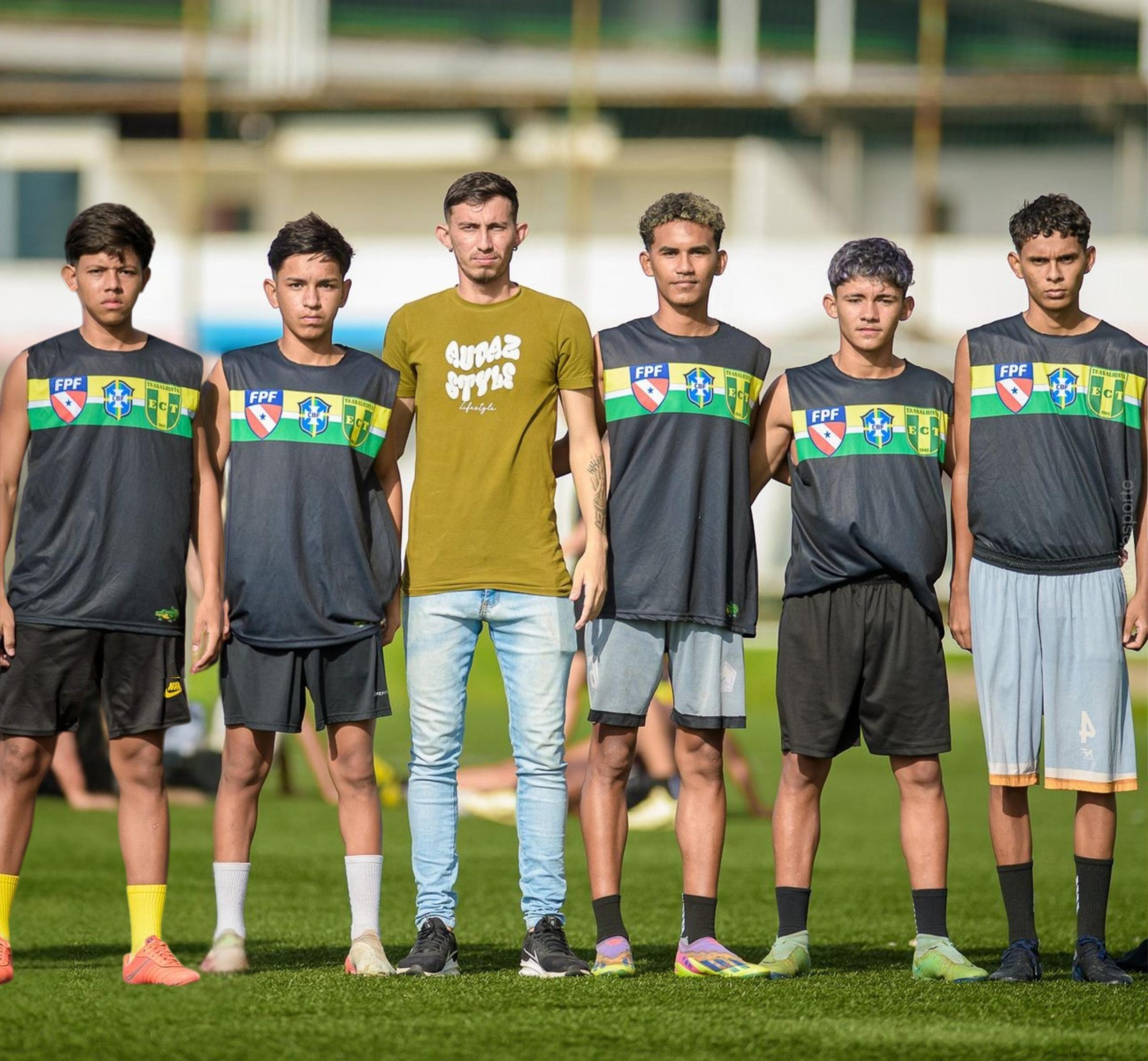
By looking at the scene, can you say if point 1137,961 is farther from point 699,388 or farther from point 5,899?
point 5,899

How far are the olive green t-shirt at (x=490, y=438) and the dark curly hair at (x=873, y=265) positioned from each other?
735 mm

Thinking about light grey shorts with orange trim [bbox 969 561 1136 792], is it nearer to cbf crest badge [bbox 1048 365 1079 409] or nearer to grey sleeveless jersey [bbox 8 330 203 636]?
cbf crest badge [bbox 1048 365 1079 409]

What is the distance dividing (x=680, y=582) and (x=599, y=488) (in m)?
0.33

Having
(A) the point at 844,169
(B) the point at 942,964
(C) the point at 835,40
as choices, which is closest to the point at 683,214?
(B) the point at 942,964

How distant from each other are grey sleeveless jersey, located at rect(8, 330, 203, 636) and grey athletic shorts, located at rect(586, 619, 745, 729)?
1163mm

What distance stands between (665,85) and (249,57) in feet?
24.0

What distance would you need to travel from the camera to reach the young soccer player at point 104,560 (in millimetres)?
4672

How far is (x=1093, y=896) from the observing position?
486 cm

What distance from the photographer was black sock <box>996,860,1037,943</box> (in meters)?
4.83

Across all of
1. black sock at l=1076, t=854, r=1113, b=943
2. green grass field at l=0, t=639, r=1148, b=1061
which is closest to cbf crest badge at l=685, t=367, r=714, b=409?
green grass field at l=0, t=639, r=1148, b=1061

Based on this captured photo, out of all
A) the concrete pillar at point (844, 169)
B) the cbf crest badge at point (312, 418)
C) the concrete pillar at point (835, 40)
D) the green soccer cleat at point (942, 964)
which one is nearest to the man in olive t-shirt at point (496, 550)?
the cbf crest badge at point (312, 418)

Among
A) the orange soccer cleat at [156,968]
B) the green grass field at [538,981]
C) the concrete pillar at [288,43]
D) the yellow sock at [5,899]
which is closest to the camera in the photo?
the green grass field at [538,981]

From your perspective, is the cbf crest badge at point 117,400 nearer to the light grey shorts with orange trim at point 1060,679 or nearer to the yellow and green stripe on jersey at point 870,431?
the yellow and green stripe on jersey at point 870,431

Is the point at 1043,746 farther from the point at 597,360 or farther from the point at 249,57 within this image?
the point at 249,57
